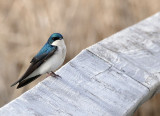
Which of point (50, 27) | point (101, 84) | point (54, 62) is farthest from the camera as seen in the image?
point (50, 27)

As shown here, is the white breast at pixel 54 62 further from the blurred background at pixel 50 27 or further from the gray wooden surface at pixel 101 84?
the blurred background at pixel 50 27

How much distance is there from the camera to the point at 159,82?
5.54ft

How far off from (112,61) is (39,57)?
19.3 inches

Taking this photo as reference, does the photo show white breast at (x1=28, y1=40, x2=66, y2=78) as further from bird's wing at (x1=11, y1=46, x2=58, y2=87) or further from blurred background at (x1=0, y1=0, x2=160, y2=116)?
blurred background at (x1=0, y1=0, x2=160, y2=116)

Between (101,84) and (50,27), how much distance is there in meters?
1.37

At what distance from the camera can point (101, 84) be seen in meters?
1.56

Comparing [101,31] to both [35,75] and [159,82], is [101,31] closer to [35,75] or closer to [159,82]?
[35,75]

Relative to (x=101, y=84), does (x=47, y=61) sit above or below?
below

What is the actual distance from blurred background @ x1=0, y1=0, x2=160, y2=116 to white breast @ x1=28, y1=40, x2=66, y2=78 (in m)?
0.75

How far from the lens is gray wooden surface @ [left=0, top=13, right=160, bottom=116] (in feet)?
4.45

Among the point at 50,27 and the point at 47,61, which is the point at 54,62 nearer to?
the point at 47,61

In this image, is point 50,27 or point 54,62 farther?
point 50,27

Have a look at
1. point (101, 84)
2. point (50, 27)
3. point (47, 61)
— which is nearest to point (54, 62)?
point (47, 61)

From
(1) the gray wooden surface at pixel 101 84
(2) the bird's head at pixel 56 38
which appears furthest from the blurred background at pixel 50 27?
(1) the gray wooden surface at pixel 101 84
